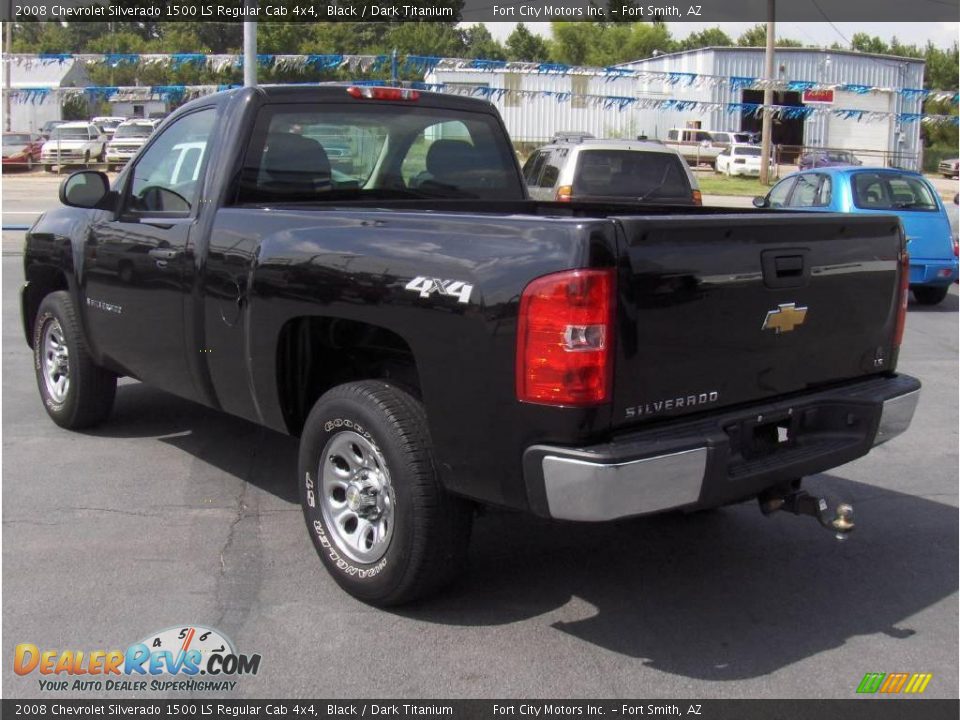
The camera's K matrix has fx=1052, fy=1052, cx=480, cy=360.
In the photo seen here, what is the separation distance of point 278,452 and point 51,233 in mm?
1859

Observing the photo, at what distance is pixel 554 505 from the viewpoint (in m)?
3.37

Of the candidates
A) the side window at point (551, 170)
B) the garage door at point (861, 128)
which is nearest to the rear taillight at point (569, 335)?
the side window at point (551, 170)

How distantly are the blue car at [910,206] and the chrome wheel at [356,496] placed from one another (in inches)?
373

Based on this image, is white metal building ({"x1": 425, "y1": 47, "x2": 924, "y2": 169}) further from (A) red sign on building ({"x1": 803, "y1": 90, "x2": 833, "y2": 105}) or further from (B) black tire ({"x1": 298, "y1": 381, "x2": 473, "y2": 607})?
(B) black tire ({"x1": 298, "y1": 381, "x2": 473, "y2": 607})

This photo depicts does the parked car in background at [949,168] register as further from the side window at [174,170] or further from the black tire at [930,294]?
the side window at [174,170]

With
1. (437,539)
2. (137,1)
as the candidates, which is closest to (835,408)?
(437,539)

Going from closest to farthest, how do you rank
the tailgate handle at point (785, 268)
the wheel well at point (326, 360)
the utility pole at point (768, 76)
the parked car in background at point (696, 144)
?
the tailgate handle at point (785, 268), the wheel well at point (326, 360), the utility pole at point (768, 76), the parked car in background at point (696, 144)

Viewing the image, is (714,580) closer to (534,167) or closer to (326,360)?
(326,360)

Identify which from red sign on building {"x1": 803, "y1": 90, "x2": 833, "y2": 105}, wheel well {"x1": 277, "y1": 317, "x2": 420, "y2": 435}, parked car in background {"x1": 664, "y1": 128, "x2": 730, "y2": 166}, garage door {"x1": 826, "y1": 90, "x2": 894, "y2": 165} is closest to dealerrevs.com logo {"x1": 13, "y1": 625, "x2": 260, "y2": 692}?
wheel well {"x1": 277, "y1": 317, "x2": 420, "y2": 435}

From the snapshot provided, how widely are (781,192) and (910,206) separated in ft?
6.48

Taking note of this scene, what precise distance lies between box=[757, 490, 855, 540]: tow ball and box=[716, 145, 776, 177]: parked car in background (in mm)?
37962

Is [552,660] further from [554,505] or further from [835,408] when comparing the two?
[835,408]

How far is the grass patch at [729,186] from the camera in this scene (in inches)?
1270

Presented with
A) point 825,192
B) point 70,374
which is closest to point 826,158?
point 825,192
